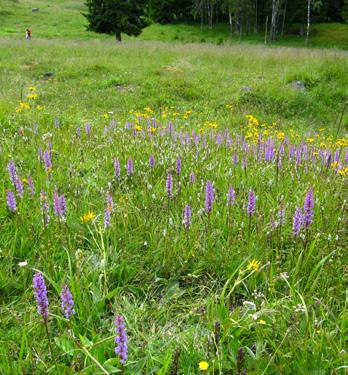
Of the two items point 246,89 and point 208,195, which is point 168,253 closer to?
point 208,195

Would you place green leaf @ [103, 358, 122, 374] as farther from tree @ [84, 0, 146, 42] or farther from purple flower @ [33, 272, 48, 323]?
tree @ [84, 0, 146, 42]

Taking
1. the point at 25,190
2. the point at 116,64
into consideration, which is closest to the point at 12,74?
the point at 116,64

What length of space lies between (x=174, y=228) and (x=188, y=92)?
11484 millimetres

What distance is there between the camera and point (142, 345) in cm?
194

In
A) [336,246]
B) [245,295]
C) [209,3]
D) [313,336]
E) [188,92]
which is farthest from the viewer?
[209,3]

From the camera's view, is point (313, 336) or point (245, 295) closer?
point (313, 336)

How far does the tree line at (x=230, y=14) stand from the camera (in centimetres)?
3291

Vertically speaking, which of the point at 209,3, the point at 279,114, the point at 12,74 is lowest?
the point at 279,114


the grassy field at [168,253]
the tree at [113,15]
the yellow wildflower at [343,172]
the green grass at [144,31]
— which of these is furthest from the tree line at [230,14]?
the yellow wildflower at [343,172]

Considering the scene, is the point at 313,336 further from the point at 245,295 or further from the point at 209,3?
the point at 209,3

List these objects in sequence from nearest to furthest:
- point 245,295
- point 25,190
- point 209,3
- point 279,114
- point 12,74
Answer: point 245,295, point 25,190, point 279,114, point 12,74, point 209,3

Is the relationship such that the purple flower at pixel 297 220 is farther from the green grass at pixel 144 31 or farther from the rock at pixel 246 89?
the green grass at pixel 144 31

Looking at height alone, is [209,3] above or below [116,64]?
above

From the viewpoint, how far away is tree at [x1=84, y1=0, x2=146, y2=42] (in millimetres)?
32500
